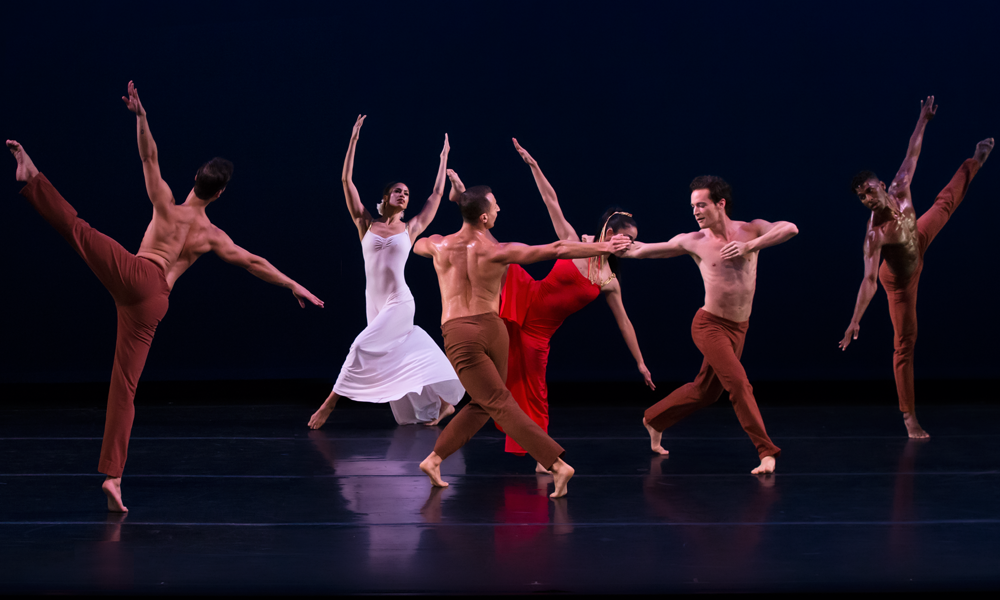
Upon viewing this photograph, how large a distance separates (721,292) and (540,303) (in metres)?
0.83

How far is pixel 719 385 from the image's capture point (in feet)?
13.7

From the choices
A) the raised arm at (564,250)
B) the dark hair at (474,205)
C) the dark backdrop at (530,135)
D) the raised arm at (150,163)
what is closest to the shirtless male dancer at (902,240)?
the dark backdrop at (530,135)

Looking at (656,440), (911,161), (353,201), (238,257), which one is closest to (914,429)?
(911,161)

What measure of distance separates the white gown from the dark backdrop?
1353mm

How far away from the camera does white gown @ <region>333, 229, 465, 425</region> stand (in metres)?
5.26

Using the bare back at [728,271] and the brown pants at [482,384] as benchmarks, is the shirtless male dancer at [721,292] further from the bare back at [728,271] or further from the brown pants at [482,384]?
the brown pants at [482,384]

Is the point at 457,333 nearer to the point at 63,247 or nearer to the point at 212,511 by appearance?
the point at 212,511

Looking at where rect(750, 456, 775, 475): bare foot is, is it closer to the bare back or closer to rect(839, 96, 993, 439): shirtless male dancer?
the bare back

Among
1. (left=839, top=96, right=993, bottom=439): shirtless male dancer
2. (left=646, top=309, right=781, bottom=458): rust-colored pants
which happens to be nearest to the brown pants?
(left=646, top=309, right=781, bottom=458): rust-colored pants

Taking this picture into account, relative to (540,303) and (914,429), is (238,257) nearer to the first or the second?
(540,303)

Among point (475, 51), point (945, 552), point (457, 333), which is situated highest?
point (475, 51)

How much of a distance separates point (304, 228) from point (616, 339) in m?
2.47

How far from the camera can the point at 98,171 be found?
660 centimetres

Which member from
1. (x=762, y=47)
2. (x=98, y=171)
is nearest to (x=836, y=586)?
(x=762, y=47)
